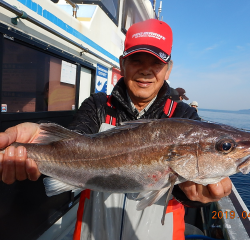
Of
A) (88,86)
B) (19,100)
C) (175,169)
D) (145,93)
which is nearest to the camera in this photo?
(175,169)

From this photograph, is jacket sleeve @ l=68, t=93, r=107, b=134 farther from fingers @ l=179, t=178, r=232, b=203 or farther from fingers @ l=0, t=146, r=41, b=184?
fingers @ l=179, t=178, r=232, b=203

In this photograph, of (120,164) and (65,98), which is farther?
(65,98)

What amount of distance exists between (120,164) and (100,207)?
852mm

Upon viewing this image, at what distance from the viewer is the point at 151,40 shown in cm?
252

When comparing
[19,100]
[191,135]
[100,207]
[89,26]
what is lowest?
[100,207]

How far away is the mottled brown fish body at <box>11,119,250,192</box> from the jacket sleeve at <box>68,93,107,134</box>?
45 cm

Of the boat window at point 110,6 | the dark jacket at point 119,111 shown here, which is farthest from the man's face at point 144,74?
the boat window at point 110,6

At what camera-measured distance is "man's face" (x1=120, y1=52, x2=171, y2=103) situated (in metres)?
2.50

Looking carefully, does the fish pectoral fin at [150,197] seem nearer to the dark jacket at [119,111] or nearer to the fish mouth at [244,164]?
the fish mouth at [244,164]

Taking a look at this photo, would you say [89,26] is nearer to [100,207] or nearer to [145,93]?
[145,93]

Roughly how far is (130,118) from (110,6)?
493 centimetres

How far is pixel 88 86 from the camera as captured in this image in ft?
17.3

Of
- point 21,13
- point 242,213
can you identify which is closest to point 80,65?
point 21,13

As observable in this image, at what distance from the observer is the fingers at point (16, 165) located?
1958 millimetres
